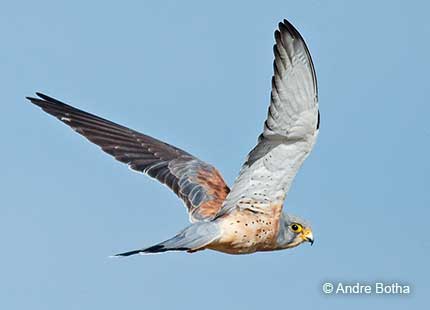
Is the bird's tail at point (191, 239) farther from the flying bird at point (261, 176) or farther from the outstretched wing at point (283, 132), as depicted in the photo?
the outstretched wing at point (283, 132)

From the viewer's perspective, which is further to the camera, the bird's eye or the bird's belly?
the bird's eye

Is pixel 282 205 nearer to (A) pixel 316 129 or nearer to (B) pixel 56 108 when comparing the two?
(A) pixel 316 129

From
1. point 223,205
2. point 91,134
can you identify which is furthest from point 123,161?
point 223,205

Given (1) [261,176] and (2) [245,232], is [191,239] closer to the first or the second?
(2) [245,232]

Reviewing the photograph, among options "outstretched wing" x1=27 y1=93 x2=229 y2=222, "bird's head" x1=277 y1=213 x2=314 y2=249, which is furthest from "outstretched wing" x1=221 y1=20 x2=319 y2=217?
"outstretched wing" x1=27 y1=93 x2=229 y2=222

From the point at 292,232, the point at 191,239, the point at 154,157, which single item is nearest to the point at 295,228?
the point at 292,232

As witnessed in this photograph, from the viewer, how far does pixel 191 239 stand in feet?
35.9

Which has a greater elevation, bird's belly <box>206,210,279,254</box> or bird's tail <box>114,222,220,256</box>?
bird's belly <box>206,210,279,254</box>

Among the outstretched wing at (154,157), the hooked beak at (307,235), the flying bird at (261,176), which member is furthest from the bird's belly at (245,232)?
the outstretched wing at (154,157)

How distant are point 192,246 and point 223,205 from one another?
3.17 feet

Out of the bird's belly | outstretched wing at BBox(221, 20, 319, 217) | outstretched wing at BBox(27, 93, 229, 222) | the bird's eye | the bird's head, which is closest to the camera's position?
outstretched wing at BBox(221, 20, 319, 217)

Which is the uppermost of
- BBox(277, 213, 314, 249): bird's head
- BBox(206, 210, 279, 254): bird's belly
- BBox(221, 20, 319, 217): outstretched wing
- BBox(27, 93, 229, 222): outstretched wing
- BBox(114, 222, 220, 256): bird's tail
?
BBox(27, 93, 229, 222): outstretched wing

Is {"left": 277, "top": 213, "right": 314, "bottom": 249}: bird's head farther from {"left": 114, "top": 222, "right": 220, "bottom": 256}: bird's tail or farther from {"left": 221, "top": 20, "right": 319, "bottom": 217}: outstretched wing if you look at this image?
{"left": 114, "top": 222, "right": 220, "bottom": 256}: bird's tail

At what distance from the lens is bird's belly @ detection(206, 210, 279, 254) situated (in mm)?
11281
